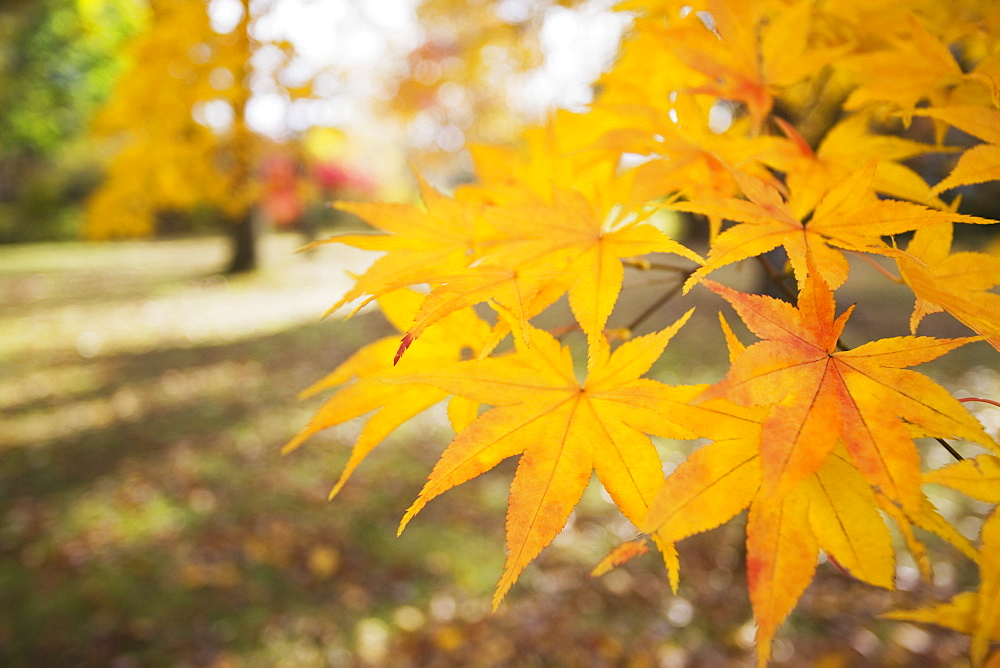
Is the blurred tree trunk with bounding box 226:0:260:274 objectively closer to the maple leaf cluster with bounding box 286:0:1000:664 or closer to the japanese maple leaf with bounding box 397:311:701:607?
the maple leaf cluster with bounding box 286:0:1000:664

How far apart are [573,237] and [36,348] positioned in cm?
736

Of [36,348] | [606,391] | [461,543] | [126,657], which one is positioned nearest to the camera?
[606,391]

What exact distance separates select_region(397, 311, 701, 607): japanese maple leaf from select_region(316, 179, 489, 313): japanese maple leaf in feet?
0.62

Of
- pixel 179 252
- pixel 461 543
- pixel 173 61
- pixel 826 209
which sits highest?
pixel 826 209

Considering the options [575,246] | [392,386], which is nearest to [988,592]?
[575,246]

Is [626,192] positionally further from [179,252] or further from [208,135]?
[179,252]

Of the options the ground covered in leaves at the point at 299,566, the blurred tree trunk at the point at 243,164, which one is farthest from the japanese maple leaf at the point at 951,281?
the blurred tree trunk at the point at 243,164

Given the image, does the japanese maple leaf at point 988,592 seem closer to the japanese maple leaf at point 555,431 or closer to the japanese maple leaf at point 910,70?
the japanese maple leaf at point 555,431

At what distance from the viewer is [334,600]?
2.54m

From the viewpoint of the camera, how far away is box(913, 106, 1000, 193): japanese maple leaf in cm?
57

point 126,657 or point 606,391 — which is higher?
point 606,391

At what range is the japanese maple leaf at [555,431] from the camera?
53cm

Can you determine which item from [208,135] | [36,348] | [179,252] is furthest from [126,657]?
[179,252]

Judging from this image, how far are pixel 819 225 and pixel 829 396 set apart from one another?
0.74 ft
